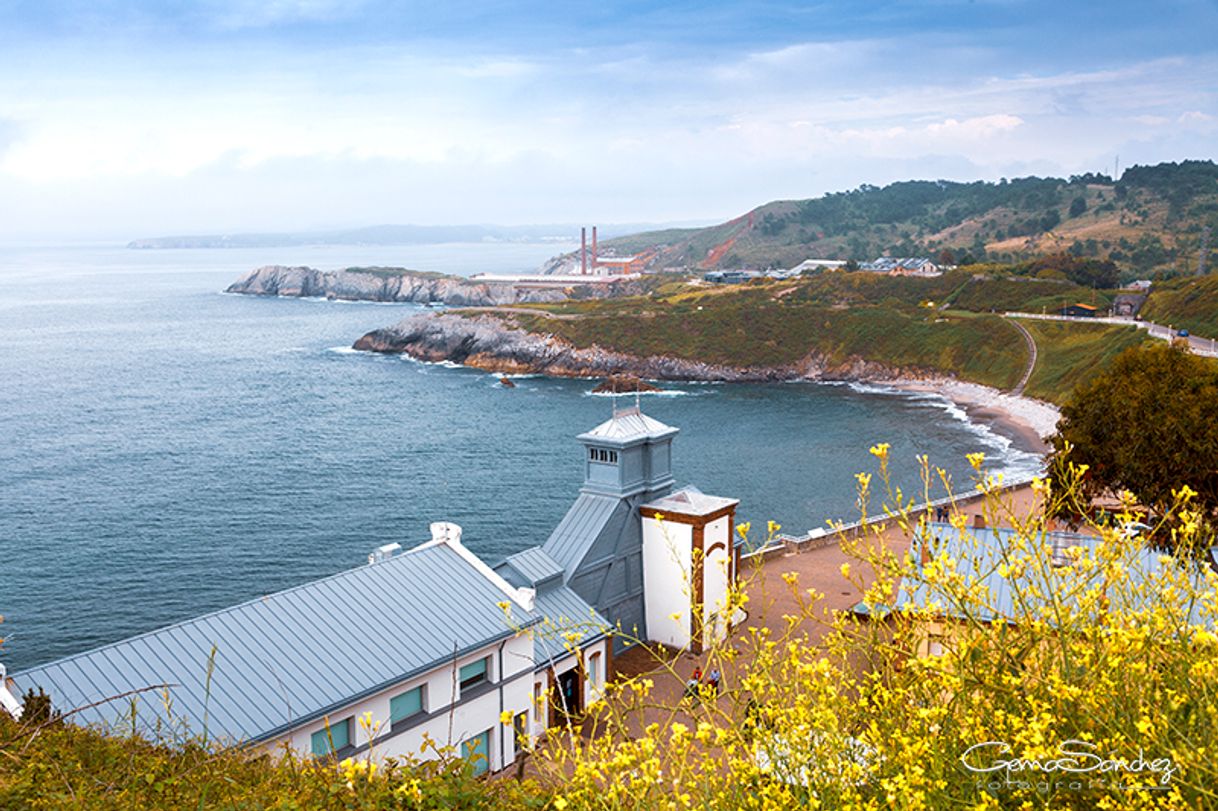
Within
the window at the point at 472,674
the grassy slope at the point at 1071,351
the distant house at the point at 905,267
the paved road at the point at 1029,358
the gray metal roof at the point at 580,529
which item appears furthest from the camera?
the distant house at the point at 905,267

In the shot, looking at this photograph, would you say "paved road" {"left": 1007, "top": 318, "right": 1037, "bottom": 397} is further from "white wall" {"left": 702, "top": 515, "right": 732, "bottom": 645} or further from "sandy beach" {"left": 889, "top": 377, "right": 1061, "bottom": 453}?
"white wall" {"left": 702, "top": 515, "right": 732, "bottom": 645}

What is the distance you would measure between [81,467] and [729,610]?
67.7m

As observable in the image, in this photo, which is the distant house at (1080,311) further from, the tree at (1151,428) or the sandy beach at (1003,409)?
the tree at (1151,428)

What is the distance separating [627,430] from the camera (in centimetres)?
2930

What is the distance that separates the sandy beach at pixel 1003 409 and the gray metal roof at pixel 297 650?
56.9 meters

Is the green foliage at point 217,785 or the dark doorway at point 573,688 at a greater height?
the green foliage at point 217,785

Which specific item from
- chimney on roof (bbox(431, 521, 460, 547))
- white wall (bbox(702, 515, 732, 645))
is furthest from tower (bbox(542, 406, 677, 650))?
chimney on roof (bbox(431, 521, 460, 547))

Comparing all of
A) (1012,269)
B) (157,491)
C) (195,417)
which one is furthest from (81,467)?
(1012,269)

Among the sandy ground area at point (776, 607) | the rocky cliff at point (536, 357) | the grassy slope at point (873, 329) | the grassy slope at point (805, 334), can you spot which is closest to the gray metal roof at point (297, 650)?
the sandy ground area at point (776, 607)

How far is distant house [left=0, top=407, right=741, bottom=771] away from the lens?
1794 cm

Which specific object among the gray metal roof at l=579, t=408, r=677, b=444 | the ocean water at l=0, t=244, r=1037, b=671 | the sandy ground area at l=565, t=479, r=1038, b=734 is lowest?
the ocean water at l=0, t=244, r=1037, b=671

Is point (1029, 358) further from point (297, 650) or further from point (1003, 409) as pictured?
point (297, 650)

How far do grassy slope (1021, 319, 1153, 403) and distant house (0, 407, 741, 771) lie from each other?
66403mm

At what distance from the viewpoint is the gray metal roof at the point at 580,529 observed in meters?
27.9
